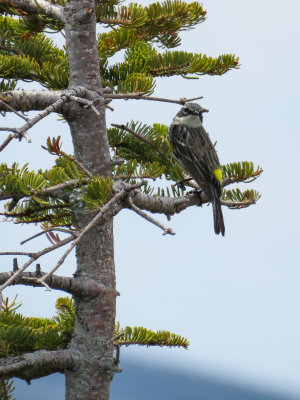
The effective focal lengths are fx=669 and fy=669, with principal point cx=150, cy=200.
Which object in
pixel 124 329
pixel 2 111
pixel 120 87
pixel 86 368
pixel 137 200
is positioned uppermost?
pixel 120 87

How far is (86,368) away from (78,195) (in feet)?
4.48

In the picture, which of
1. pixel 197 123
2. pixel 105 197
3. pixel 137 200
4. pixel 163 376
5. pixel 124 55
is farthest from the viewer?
pixel 163 376

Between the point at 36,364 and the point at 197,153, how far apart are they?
9.44ft

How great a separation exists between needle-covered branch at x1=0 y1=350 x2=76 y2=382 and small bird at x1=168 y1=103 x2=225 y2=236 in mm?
1738

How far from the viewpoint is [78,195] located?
530cm

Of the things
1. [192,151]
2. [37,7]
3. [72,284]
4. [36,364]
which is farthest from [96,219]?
[192,151]

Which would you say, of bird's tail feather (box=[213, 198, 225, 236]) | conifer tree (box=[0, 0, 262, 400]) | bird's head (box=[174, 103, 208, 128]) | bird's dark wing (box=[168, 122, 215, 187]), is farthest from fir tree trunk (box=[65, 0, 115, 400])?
bird's head (box=[174, 103, 208, 128])

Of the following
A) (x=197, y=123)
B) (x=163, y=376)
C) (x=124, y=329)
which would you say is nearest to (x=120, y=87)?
(x=197, y=123)

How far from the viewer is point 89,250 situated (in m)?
5.30

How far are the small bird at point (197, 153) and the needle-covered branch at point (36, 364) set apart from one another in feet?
5.70

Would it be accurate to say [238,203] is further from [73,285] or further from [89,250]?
[73,285]

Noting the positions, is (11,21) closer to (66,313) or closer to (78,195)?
Result: (78,195)

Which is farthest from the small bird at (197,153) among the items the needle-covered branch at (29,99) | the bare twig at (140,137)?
the needle-covered branch at (29,99)

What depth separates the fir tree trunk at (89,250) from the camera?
529 centimetres
